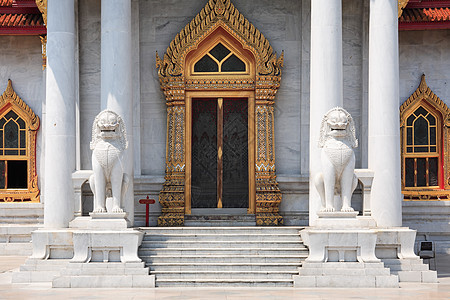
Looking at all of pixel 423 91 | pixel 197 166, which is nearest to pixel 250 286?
pixel 197 166

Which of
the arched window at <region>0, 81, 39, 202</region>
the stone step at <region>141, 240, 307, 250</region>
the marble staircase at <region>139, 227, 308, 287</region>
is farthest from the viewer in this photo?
the arched window at <region>0, 81, 39, 202</region>

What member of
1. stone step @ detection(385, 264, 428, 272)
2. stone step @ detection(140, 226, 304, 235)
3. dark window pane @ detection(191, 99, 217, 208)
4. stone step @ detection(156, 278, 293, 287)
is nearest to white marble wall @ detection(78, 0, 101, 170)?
dark window pane @ detection(191, 99, 217, 208)

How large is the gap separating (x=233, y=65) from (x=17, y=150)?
628cm

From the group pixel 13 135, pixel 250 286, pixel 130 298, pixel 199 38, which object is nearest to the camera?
pixel 130 298

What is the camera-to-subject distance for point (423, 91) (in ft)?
69.4

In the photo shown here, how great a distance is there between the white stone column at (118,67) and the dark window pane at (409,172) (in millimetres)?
7804

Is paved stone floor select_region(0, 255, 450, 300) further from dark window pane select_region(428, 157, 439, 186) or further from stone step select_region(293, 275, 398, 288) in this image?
dark window pane select_region(428, 157, 439, 186)

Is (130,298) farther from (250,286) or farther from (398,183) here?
(398,183)

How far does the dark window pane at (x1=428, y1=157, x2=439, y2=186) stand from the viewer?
21.4 metres

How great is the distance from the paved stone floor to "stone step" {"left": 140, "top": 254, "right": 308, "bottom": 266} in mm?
1166

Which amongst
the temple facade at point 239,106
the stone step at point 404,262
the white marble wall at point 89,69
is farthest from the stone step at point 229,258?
the white marble wall at point 89,69

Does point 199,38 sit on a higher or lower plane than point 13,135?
higher

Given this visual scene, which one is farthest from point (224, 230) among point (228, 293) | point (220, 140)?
point (220, 140)

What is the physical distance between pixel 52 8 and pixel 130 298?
7008 mm
